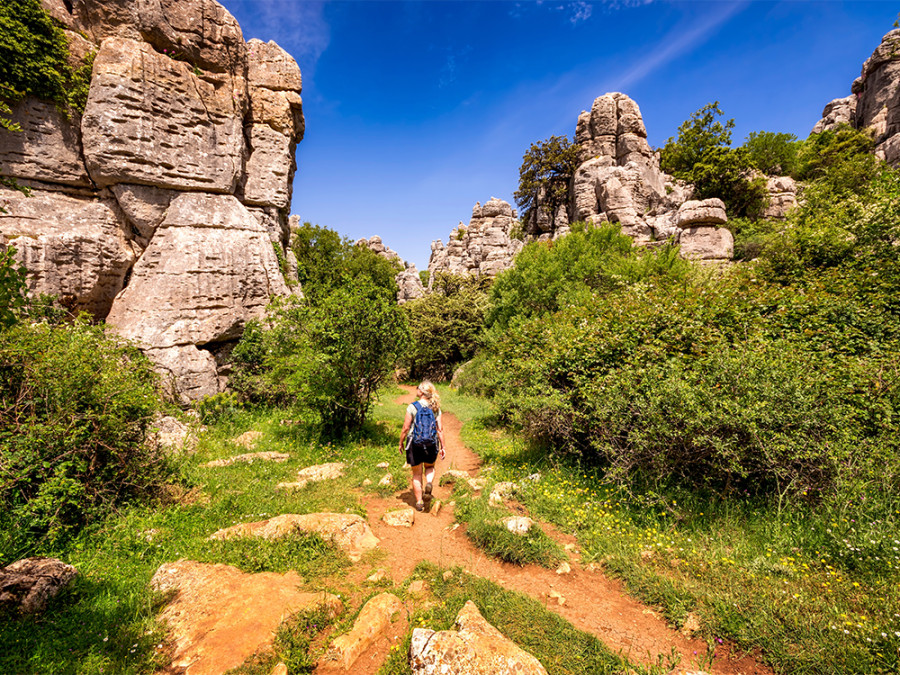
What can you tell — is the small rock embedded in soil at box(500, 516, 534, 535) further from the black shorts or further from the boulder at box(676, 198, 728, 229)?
the boulder at box(676, 198, 728, 229)

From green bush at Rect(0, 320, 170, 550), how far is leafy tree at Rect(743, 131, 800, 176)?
4453 cm

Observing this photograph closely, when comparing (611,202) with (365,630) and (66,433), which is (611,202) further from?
(66,433)

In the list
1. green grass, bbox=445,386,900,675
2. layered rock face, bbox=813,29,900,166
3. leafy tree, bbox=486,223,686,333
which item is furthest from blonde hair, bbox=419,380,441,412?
layered rock face, bbox=813,29,900,166

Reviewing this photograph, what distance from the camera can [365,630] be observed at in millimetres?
3027

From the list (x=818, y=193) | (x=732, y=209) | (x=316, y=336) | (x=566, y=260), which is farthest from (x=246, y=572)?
(x=732, y=209)

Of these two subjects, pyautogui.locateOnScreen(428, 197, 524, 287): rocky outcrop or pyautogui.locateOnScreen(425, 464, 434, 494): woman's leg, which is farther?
pyautogui.locateOnScreen(428, 197, 524, 287): rocky outcrop

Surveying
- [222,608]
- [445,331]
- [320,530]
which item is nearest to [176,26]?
[320,530]

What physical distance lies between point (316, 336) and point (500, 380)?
5.50 meters

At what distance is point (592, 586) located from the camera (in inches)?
154

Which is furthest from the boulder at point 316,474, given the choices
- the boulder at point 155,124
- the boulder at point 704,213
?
the boulder at point 704,213

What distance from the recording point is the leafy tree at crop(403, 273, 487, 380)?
79.7 feet

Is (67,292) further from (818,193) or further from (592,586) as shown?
(818,193)

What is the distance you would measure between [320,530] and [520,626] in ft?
9.28

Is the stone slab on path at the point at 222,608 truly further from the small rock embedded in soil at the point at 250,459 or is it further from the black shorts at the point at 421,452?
the small rock embedded in soil at the point at 250,459
